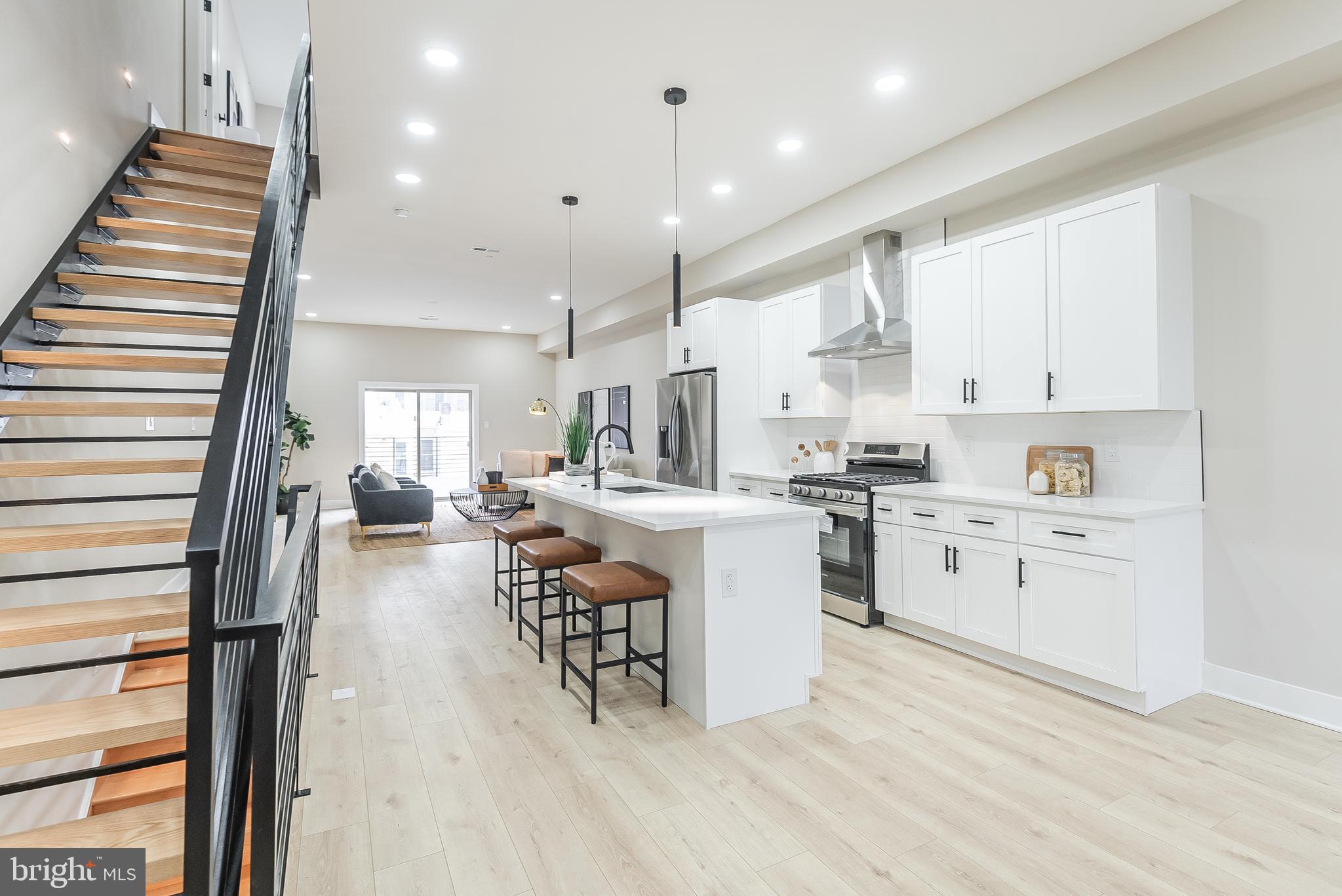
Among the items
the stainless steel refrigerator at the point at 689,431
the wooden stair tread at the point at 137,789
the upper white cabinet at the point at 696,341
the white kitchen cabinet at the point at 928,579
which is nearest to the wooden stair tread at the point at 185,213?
the wooden stair tread at the point at 137,789

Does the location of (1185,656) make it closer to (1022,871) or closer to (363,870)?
(1022,871)

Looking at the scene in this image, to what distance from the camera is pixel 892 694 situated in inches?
123

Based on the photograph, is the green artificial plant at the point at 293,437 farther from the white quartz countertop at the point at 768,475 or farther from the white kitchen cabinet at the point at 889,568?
the white kitchen cabinet at the point at 889,568

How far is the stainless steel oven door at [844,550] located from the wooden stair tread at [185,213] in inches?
141

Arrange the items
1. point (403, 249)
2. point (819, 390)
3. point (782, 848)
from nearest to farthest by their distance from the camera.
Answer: point (782, 848) → point (819, 390) → point (403, 249)

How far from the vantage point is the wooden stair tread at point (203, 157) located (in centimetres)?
363

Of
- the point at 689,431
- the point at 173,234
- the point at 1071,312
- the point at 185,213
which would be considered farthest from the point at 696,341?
the point at 173,234

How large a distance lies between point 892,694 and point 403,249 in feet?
18.8

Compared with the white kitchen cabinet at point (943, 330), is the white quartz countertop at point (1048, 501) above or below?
below

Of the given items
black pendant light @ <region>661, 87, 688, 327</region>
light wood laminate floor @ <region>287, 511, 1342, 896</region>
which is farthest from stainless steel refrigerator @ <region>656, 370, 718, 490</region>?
light wood laminate floor @ <region>287, 511, 1342, 896</region>

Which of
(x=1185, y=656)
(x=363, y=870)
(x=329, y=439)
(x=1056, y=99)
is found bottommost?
(x=363, y=870)

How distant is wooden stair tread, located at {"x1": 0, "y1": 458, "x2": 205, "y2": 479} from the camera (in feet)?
6.16

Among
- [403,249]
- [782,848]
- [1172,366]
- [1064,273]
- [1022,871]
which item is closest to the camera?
[1022,871]

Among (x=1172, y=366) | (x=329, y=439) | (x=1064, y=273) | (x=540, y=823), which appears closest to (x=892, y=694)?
(x=540, y=823)
